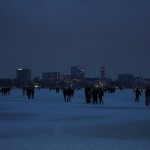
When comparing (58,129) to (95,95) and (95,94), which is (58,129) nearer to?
(95,95)

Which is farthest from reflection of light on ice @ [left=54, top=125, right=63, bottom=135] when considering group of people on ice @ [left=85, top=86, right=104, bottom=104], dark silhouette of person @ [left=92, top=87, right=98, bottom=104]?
dark silhouette of person @ [left=92, top=87, right=98, bottom=104]

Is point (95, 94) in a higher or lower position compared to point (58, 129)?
higher

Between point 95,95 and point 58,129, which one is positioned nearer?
point 58,129

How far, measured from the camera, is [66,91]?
35375 mm

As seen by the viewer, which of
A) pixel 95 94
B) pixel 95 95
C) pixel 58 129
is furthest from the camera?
pixel 95 94

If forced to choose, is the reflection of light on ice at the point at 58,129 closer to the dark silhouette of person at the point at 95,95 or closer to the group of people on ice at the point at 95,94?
the group of people on ice at the point at 95,94

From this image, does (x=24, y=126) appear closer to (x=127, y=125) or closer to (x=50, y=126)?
(x=50, y=126)

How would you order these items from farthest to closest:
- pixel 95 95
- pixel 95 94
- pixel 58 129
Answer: pixel 95 94
pixel 95 95
pixel 58 129

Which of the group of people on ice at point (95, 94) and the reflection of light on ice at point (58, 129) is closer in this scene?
the reflection of light on ice at point (58, 129)

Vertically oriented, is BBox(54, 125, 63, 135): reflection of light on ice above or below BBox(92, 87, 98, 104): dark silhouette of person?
below

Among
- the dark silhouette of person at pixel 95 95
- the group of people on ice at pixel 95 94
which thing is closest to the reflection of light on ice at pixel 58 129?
the group of people on ice at pixel 95 94

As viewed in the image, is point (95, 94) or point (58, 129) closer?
point (58, 129)

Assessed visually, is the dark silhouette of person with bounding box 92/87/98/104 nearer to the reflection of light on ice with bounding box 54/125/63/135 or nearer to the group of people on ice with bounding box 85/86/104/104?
the group of people on ice with bounding box 85/86/104/104

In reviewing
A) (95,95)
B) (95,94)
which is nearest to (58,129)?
(95,95)
